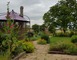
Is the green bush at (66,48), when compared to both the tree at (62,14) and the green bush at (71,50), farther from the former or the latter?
the tree at (62,14)

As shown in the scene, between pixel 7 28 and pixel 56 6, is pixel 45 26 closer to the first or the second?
pixel 56 6

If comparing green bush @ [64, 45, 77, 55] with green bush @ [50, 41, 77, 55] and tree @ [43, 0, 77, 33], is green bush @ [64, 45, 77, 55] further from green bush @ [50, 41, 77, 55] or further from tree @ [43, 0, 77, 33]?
tree @ [43, 0, 77, 33]

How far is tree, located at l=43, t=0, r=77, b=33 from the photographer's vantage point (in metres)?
47.3

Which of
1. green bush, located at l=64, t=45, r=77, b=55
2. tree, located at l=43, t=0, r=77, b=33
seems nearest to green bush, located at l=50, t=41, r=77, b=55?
green bush, located at l=64, t=45, r=77, b=55

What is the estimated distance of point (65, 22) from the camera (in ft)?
155

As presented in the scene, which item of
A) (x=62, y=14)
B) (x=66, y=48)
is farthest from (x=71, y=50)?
(x=62, y=14)

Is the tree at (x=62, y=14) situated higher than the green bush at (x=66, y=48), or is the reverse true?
the tree at (x=62, y=14)

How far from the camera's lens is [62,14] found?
48.4 metres

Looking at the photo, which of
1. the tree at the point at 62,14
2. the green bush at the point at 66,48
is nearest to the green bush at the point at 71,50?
the green bush at the point at 66,48

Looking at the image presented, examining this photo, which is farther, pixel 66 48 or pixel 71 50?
pixel 66 48

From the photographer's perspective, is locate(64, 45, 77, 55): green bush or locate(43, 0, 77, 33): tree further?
locate(43, 0, 77, 33): tree

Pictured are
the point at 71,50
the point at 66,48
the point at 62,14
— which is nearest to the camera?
the point at 71,50

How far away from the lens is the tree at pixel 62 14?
47272mm

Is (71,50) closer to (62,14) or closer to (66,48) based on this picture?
(66,48)
